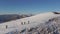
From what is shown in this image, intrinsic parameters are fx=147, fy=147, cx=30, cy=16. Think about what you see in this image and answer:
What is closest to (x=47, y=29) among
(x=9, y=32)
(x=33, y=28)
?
(x=33, y=28)

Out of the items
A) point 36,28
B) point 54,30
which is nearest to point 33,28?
point 36,28

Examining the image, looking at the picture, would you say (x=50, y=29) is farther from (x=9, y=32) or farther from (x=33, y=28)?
(x=9, y=32)

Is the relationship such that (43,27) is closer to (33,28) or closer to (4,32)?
(33,28)

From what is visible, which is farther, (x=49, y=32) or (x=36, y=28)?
(x=36, y=28)

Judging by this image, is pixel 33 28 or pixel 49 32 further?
pixel 33 28

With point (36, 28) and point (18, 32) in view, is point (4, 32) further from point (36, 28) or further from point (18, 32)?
point (36, 28)

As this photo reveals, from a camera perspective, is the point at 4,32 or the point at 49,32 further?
the point at 4,32

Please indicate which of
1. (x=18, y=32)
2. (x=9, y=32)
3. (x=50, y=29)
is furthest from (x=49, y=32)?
(x=9, y=32)
